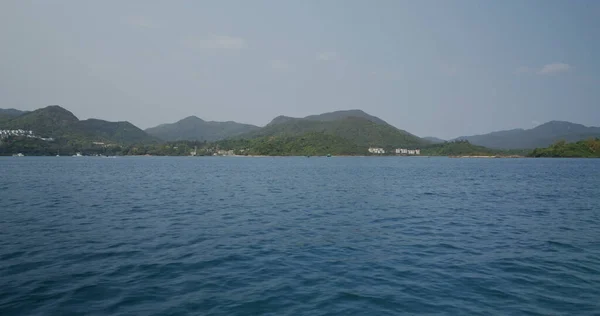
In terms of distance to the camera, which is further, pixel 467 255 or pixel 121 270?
pixel 467 255

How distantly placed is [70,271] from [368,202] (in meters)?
28.6

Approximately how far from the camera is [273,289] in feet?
39.6

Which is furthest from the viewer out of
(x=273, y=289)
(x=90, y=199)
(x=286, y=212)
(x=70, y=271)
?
(x=90, y=199)

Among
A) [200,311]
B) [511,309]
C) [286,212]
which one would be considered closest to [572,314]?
[511,309]

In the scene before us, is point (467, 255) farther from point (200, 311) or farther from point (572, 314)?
point (200, 311)

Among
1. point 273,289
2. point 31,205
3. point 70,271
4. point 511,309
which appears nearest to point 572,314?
point 511,309

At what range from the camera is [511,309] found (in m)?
10.6

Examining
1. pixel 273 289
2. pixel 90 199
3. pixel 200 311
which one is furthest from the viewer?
pixel 90 199

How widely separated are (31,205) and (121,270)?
24.9 m

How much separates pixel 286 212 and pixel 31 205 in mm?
23387

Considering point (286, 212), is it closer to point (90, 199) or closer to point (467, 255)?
point (467, 255)

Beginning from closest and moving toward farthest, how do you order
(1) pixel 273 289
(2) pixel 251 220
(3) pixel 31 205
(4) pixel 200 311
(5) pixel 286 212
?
(4) pixel 200 311
(1) pixel 273 289
(2) pixel 251 220
(5) pixel 286 212
(3) pixel 31 205

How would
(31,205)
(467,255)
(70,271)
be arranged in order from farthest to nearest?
(31,205) < (467,255) < (70,271)

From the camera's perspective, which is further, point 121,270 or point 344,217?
point 344,217
